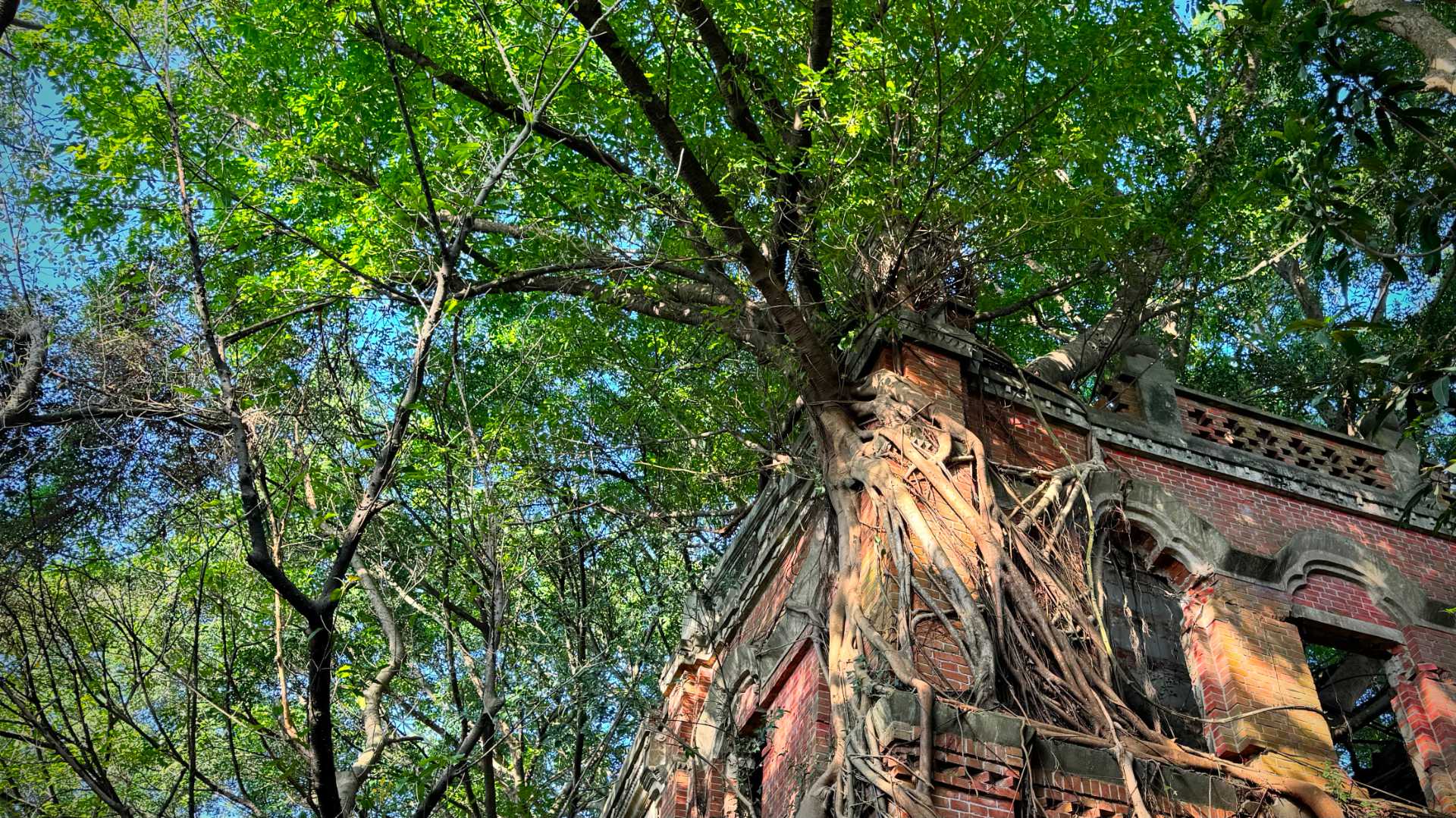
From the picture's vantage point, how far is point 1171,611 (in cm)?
970

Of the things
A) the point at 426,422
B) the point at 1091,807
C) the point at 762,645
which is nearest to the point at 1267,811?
the point at 1091,807

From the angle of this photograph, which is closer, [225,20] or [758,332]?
[758,332]

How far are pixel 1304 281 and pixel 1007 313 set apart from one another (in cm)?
784

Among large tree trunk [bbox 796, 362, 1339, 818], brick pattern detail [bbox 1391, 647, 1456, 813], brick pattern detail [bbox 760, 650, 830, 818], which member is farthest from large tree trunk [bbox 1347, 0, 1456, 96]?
brick pattern detail [bbox 760, 650, 830, 818]

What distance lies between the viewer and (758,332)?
10281 millimetres

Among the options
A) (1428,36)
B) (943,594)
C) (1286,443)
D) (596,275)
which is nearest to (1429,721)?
(1286,443)

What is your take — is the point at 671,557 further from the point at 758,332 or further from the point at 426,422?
the point at 758,332

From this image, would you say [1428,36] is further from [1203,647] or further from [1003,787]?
[1003,787]

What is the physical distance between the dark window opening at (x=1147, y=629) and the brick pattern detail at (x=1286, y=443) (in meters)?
1.69

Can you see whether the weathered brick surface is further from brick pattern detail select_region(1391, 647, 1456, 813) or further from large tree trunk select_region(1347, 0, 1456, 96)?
large tree trunk select_region(1347, 0, 1456, 96)

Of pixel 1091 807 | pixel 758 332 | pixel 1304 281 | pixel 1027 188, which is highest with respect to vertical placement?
pixel 1304 281

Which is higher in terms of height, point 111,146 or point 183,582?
point 111,146

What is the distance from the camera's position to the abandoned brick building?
8.28 metres

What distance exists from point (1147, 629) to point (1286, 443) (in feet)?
8.90
